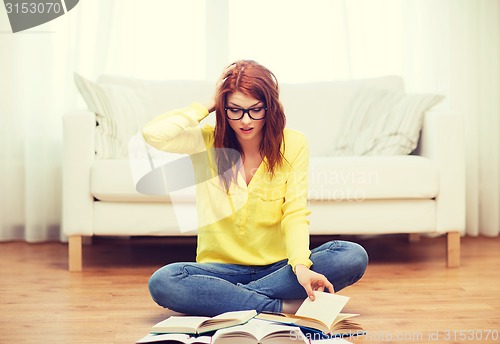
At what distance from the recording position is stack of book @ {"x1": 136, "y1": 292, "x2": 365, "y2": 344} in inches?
71.3

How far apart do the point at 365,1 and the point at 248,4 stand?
1.98ft

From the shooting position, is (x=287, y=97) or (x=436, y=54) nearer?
(x=287, y=97)

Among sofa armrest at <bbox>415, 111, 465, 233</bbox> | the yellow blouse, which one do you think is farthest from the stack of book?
sofa armrest at <bbox>415, 111, 465, 233</bbox>

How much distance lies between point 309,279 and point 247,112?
46 centimetres

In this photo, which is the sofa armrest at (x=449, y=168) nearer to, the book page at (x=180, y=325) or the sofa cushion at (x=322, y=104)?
the sofa cushion at (x=322, y=104)

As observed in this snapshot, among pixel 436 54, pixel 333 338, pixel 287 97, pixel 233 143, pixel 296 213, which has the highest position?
pixel 436 54

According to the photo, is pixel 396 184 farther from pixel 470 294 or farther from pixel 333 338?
pixel 333 338

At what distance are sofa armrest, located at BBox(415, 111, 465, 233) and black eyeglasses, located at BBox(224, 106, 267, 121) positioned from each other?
124 cm

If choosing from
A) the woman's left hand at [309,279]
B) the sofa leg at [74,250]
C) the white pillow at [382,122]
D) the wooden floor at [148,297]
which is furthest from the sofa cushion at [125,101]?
the woman's left hand at [309,279]

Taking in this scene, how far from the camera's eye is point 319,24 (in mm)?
4027

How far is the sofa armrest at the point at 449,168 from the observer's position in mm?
3055

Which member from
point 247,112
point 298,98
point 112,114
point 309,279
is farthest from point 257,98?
point 298,98

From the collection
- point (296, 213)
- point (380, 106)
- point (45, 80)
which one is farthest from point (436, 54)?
point (296, 213)

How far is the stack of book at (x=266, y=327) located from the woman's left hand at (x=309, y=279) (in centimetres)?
3
